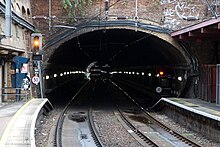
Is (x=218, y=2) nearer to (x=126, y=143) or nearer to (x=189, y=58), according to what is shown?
(x=189, y=58)

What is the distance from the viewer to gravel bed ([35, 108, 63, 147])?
13.0m

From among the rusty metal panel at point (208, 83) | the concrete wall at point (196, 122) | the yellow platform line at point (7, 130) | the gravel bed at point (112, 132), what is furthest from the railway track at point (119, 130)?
the rusty metal panel at point (208, 83)

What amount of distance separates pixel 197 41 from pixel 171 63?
517 cm

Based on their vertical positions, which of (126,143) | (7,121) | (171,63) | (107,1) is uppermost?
(107,1)

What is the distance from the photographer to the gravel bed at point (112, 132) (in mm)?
13237

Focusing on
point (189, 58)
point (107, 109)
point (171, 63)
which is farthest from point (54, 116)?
point (171, 63)

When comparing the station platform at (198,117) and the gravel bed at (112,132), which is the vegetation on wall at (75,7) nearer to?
the gravel bed at (112,132)

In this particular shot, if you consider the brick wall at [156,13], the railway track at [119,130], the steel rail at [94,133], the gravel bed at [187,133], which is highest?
the brick wall at [156,13]

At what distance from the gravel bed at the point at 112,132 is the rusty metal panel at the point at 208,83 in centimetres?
539

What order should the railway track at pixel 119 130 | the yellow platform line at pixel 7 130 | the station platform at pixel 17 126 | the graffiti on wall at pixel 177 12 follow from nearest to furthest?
A: the yellow platform line at pixel 7 130 < the station platform at pixel 17 126 < the railway track at pixel 119 130 < the graffiti on wall at pixel 177 12

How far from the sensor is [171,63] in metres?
27.6

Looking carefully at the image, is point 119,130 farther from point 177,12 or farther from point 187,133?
point 177,12

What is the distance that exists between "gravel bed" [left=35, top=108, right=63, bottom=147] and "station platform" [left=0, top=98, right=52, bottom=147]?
78 cm

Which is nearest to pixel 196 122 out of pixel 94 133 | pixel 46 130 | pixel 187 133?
pixel 187 133
